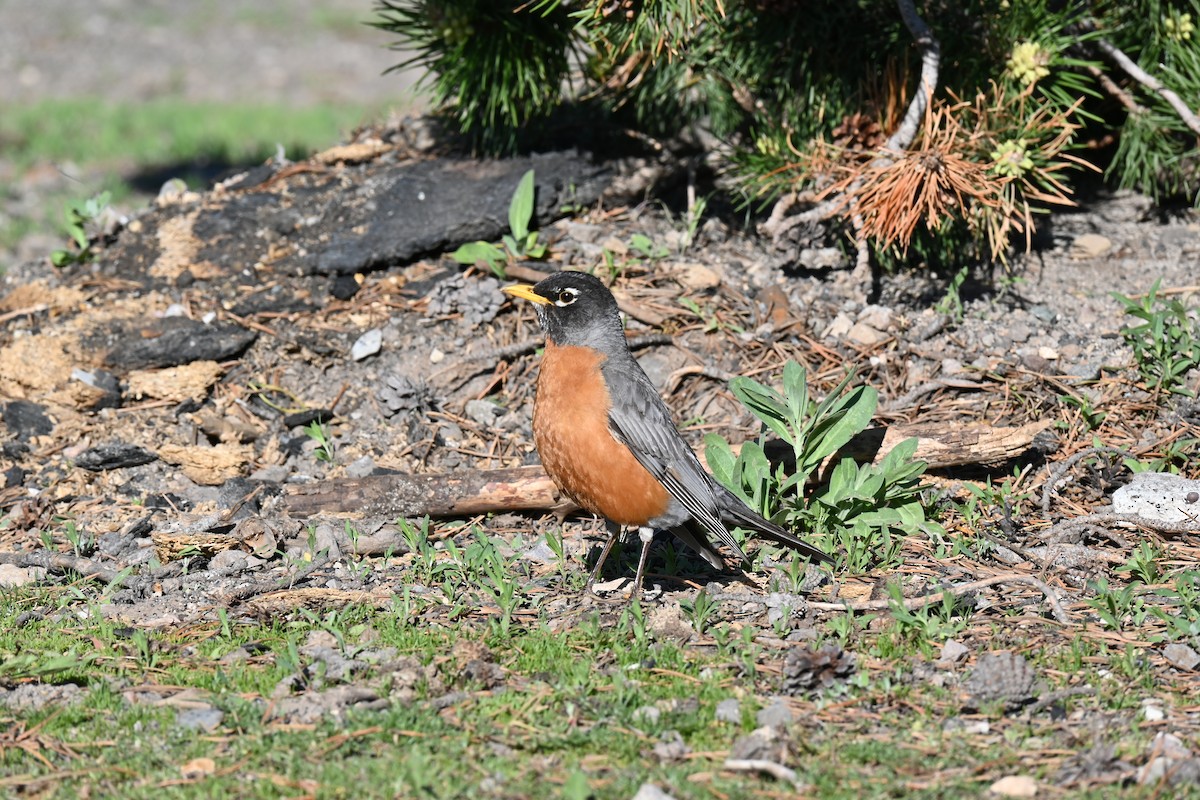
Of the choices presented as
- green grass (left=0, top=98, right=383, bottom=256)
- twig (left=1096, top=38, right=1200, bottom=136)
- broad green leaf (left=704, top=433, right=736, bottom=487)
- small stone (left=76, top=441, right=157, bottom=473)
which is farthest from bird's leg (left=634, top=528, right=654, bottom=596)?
green grass (left=0, top=98, right=383, bottom=256)

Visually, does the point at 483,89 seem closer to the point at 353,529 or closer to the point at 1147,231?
the point at 353,529

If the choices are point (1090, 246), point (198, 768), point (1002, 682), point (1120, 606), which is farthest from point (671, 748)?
point (1090, 246)

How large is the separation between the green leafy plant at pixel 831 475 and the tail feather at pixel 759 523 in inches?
6.6

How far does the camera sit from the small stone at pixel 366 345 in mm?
7227

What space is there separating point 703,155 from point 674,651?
14.5 ft

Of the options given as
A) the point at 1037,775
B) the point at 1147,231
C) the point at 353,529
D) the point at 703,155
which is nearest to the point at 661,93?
the point at 703,155

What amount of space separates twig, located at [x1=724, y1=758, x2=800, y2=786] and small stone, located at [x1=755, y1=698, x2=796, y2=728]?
26 cm

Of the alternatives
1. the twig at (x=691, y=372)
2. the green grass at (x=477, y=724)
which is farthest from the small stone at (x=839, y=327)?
the green grass at (x=477, y=724)

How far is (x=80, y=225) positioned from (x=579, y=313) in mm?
4068

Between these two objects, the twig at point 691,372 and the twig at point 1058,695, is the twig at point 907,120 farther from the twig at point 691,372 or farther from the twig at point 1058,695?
the twig at point 1058,695

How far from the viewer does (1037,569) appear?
17.6 ft

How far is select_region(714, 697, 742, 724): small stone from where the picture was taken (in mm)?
4156

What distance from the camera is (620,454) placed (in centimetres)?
540

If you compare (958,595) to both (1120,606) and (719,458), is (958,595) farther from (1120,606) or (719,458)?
(719,458)
